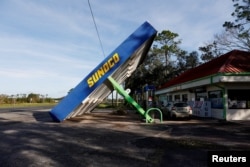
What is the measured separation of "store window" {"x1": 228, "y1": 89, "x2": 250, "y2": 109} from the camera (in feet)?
79.5

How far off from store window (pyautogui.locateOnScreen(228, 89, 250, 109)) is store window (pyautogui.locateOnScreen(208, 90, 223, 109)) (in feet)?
2.32

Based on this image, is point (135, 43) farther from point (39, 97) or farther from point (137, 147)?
point (39, 97)

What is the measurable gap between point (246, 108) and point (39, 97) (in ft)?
298

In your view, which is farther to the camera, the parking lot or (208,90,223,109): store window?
(208,90,223,109): store window

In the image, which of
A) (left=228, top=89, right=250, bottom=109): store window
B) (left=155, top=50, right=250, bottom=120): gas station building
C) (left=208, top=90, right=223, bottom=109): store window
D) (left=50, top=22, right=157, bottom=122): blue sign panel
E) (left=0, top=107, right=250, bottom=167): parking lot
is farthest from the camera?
(left=208, top=90, right=223, bottom=109): store window

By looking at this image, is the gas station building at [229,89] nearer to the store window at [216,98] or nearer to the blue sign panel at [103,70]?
the store window at [216,98]

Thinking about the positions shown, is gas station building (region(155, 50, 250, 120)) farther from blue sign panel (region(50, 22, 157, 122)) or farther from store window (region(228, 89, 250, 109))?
blue sign panel (region(50, 22, 157, 122))

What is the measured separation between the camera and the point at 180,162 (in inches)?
350

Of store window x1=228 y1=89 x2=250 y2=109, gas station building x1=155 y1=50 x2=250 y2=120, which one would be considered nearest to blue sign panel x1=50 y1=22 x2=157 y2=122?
gas station building x1=155 y1=50 x2=250 y2=120

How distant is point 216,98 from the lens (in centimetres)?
2573

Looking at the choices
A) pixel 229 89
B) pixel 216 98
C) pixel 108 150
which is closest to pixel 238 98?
pixel 229 89

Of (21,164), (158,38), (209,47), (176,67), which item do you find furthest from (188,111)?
(158,38)

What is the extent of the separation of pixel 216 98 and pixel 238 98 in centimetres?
189

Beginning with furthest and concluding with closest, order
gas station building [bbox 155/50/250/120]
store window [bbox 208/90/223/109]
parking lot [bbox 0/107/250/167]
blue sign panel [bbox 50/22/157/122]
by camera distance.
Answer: store window [bbox 208/90/223/109], gas station building [bbox 155/50/250/120], blue sign panel [bbox 50/22/157/122], parking lot [bbox 0/107/250/167]
